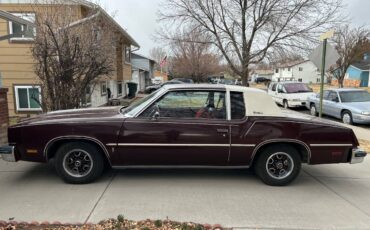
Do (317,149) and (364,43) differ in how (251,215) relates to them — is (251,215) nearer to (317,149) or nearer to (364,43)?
(317,149)

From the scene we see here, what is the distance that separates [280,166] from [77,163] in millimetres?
3185

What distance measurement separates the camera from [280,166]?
207 inches

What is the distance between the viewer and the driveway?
4004 millimetres

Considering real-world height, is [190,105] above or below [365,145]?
above

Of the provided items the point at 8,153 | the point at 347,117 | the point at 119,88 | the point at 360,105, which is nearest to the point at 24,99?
the point at 8,153

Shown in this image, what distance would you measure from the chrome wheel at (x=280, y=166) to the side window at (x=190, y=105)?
3.50 ft

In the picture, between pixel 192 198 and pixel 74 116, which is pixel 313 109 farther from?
pixel 74 116

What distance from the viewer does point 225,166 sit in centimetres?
519

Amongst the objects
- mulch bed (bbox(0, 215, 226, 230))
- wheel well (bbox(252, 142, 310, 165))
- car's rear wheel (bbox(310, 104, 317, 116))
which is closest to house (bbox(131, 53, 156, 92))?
car's rear wheel (bbox(310, 104, 317, 116))

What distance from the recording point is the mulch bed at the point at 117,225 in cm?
364

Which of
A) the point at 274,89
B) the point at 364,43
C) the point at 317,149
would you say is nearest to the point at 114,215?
the point at 317,149

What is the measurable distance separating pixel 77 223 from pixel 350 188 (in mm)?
4223

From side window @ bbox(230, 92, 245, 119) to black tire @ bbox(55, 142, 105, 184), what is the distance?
218 centimetres

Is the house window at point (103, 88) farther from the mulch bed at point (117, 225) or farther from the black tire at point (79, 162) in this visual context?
the mulch bed at point (117, 225)
